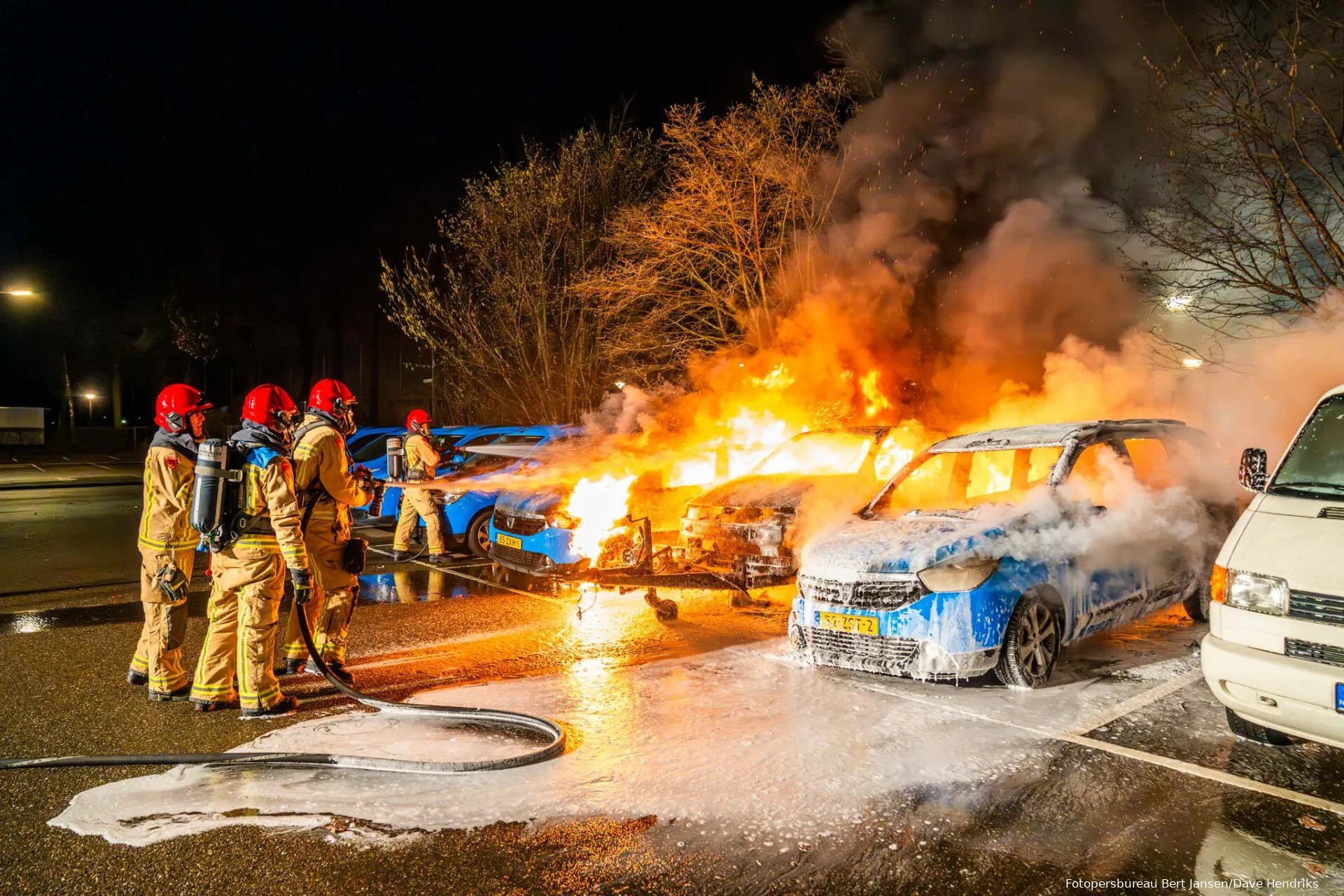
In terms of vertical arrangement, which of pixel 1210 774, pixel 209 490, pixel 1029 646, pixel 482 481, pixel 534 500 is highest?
pixel 209 490

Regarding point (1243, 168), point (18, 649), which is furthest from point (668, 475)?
point (1243, 168)

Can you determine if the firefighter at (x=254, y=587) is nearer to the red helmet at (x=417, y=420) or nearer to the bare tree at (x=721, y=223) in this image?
the red helmet at (x=417, y=420)

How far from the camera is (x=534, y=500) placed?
362 inches

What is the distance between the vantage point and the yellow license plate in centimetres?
536

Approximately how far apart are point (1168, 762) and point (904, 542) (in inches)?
74.9

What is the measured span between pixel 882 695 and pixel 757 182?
13088 millimetres

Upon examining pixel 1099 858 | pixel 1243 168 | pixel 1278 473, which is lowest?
pixel 1099 858

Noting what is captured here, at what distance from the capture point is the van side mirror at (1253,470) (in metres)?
4.87

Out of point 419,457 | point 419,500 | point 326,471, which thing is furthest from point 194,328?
point 326,471

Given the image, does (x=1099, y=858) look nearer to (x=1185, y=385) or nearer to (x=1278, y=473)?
(x=1278, y=473)

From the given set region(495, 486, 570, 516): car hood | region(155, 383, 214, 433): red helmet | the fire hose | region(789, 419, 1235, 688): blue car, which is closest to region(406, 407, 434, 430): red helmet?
region(495, 486, 570, 516): car hood

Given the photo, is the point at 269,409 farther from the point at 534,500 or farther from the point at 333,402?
the point at 534,500

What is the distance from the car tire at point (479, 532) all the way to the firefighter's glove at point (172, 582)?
222 inches

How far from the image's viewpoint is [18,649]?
6.48 m
